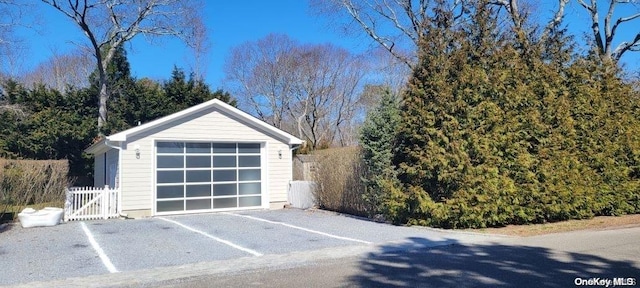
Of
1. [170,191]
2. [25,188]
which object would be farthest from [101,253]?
[25,188]

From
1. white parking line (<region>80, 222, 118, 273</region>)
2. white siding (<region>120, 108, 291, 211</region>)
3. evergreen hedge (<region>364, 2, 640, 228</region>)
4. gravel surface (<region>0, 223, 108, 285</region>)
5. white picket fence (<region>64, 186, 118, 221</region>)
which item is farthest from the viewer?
white siding (<region>120, 108, 291, 211</region>)

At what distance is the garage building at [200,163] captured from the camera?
49.0 feet

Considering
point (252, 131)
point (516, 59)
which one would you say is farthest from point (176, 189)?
point (516, 59)

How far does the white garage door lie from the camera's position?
51.0 feet

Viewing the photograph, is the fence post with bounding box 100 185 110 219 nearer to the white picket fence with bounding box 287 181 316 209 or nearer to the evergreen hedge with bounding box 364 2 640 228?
the white picket fence with bounding box 287 181 316 209

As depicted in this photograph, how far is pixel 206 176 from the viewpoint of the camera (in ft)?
53.3

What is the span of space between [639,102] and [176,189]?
14.9m

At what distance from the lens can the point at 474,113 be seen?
37.4 feet

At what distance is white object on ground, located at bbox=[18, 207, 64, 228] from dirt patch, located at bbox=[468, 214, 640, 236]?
11.0 meters

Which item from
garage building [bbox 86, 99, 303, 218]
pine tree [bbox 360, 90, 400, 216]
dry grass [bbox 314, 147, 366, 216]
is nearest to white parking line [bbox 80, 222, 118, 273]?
garage building [bbox 86, 99, 303, 218]

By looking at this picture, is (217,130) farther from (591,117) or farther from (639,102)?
(639,102)

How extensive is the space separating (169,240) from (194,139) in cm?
634

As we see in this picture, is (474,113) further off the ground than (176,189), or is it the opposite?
(474,113)

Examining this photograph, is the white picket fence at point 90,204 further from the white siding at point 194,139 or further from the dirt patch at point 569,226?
the dirt patch at point 569,226
